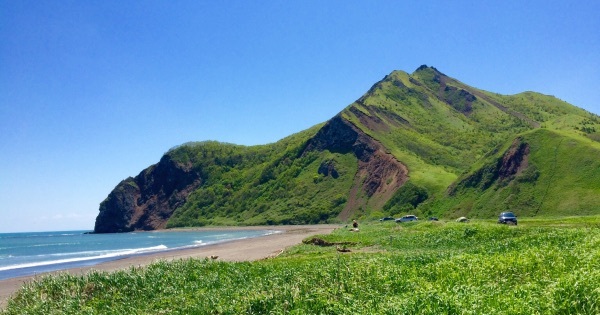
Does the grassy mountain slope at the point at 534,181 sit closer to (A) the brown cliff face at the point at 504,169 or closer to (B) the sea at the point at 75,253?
(A) the brown cliff face at the point at 504,169

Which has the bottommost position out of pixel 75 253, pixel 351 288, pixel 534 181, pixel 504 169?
pixel 75 253

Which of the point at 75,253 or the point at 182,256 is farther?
the point at 75,253

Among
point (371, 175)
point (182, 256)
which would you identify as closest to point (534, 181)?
point (371, 175)

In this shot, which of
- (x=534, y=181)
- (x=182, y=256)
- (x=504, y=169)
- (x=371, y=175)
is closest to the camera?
(x=182, y=256)

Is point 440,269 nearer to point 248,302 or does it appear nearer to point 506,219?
point 248,302

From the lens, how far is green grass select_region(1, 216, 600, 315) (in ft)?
39.8

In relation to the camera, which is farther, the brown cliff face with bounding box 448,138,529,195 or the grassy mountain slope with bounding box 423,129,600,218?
the brown cliff face with bounding box 448,138,529,195

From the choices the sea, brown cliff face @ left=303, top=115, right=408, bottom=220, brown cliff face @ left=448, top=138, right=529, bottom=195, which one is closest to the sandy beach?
the sea

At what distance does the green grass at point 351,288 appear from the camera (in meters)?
12.1

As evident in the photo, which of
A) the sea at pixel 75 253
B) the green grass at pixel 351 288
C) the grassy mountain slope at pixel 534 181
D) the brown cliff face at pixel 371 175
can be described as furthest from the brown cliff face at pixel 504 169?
the green grass at pixel 351 288

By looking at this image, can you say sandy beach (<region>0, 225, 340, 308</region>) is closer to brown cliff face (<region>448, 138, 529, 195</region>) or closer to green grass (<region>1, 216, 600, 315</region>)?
green grass (<region>1, 216, 600, 315</region>)

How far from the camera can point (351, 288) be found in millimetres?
16797

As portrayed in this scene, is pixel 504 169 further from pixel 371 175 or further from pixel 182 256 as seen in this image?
pixel 182 256

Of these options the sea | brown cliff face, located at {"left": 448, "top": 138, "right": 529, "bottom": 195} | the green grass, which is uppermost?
brown cliff face, located at {"left": 448, "top": 138, "right": 529, "bottom": 195}
